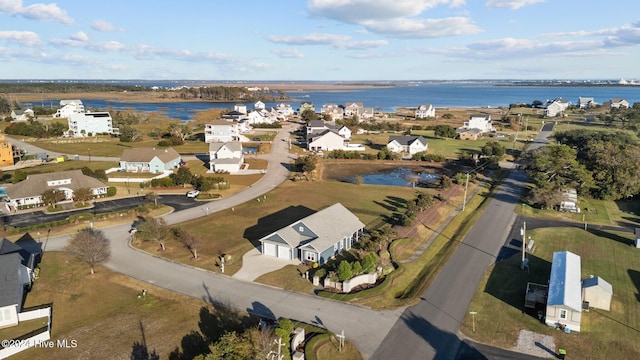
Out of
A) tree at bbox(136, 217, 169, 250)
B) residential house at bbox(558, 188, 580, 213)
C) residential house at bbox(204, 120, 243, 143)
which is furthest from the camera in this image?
residential house at bbox(204, 120, 243, 143)

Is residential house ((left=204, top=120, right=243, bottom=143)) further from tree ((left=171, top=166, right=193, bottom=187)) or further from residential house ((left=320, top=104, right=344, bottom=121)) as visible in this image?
residential house ((left=320, top=104, right=344, bottom=121))

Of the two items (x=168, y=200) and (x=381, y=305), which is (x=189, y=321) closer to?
(x=381, y=305)

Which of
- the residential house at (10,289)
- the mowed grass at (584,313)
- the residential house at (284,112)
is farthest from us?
the residential house at (284,112)

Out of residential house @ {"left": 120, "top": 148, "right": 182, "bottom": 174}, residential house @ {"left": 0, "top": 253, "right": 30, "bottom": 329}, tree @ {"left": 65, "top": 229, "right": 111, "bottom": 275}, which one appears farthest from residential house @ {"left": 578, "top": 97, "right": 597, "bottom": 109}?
residential house @ {"left": 0, "top": 253, "right": 30, "bottom": 329}

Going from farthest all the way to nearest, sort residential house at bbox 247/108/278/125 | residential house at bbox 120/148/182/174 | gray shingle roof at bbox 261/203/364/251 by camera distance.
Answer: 1. residential house at bbox 247/108/278/125
2. residential house at bbox 120/148/182/174
3. gray shingle roof at bbox 261/203/364/251

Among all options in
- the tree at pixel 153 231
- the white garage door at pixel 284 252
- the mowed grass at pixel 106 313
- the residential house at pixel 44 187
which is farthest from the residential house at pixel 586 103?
the mowed grass at pixel 106 313

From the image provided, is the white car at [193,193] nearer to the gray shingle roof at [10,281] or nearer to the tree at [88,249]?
the tree at [88,249]

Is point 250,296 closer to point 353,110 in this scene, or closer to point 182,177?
point 182,177
